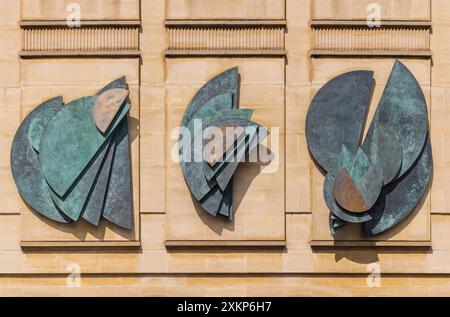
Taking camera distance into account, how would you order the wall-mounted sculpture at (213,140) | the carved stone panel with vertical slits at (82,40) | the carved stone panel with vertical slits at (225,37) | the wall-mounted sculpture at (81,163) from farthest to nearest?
the carved stone panel with vertical slits at (82,40), the carved stone panel with vertical slits at (225,37), the wall-mounted sculpture at (81,163), the wall-mounted sculpture at (213,140)

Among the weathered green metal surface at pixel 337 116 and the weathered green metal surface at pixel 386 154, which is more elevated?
the weathered green metal surface at pixel 337 116

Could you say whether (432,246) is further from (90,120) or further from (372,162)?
(90,120)

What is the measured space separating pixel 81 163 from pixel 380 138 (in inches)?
Answer: 305

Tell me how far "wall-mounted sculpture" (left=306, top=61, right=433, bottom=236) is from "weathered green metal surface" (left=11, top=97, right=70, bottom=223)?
681 cm

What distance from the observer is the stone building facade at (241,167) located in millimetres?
45594

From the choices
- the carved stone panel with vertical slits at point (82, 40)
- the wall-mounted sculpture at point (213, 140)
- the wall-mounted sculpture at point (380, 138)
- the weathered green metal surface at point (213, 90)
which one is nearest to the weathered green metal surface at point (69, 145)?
the weathered green metal surface at point (213, 90)

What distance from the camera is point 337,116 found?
149ft

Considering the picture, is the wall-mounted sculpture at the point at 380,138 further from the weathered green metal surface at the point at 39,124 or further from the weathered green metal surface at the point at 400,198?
the weathered green metal surface at the point at 39,124

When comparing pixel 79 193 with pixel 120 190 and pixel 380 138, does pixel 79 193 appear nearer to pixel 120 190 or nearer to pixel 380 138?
pixel 120 190

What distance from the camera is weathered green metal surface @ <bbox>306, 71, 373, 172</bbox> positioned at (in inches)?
1786

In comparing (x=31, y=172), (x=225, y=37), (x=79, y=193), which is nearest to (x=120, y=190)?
(x=79, y=193)

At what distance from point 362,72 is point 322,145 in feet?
7.16

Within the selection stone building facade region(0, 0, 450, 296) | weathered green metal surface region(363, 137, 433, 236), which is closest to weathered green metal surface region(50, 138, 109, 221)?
stone building facade region(0, 0, 450, 296)

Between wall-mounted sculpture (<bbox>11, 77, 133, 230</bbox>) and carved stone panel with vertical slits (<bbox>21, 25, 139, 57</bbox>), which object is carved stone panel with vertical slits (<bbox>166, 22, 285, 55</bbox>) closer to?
carved stone panel with vertical slits (<bbox>21, 25, 139, 57</bbox>)
